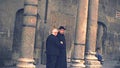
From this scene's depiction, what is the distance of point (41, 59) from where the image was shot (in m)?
13.0

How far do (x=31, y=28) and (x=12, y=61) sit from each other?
4.08 meters

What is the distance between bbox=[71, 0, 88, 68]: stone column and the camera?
34.5ft

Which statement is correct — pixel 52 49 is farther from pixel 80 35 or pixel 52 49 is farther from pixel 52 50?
pixel 80 35

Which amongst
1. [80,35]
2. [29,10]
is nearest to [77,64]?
[80,35]

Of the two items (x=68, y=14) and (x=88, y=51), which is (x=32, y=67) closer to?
(x=88, y=51)

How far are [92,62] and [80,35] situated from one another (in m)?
1.18

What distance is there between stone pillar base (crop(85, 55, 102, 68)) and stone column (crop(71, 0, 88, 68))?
51 centimetres

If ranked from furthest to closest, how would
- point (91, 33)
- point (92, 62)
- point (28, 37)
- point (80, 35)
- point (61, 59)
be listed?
1. point (91, 33)
2. point (92, 62)
3. point (80, 35)
4. point (61, 59)
5. point (28, 37)

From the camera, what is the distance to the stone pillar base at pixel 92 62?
10.9 metres

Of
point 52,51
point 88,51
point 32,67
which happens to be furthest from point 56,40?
point 88,51

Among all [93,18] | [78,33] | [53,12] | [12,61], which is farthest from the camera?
[53,12]

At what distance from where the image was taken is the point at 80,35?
1069 centimetres

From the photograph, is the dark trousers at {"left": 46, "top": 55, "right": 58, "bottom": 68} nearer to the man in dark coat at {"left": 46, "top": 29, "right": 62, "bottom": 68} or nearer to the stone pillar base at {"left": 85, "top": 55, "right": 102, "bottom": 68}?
the man in dark coat at {"left": 46, "top": 29, "right": 62, "bottom": 68}

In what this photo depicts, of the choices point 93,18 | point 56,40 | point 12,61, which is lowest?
point 12,61
